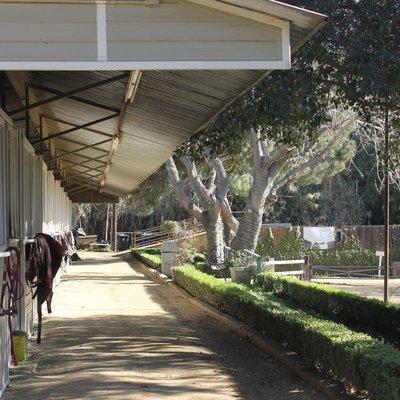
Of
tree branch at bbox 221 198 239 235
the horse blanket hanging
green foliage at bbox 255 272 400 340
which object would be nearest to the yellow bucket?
the horse blanket hanging

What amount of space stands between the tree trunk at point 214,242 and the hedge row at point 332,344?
10674mm

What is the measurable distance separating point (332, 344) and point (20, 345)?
3.44 m

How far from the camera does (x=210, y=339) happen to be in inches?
421

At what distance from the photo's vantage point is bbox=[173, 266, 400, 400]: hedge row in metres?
5.71

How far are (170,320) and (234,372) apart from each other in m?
4.72

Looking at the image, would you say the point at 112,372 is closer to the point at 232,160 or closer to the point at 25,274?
the point at 25,274

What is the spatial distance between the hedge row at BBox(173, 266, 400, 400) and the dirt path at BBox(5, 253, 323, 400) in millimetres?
360

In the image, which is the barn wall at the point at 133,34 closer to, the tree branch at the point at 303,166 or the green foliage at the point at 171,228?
the tree branch at the point at 303,166

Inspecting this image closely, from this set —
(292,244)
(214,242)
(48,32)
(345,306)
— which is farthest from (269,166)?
(48,32)

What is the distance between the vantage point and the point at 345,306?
1151 cm

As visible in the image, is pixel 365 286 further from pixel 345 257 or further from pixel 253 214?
pixel 345 257

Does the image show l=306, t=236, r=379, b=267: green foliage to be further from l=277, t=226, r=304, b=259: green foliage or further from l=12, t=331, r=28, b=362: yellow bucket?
l=12, t=331, r=28, b=362: yellow bucket

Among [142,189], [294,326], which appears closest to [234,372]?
[294,326]

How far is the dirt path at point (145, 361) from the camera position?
6.99 m
